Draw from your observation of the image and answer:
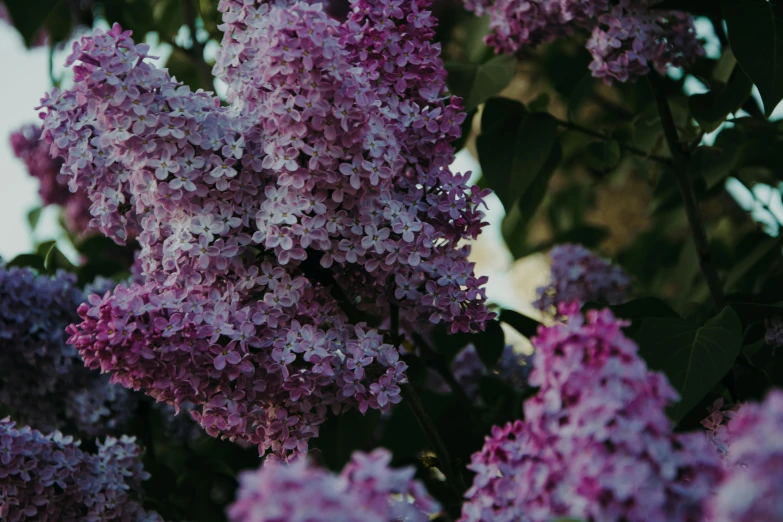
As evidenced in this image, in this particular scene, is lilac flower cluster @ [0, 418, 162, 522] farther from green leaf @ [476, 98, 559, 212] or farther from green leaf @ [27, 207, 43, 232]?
green leaf @ [27, 207, 43, 232]

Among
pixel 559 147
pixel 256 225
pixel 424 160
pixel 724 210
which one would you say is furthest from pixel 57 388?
pixel 724 210

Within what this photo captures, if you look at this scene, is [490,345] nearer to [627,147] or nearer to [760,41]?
[627,147]

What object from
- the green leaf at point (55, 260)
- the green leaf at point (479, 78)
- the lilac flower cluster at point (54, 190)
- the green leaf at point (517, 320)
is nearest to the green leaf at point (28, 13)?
the green leaf at point (55, 260)

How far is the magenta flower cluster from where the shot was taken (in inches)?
42.2

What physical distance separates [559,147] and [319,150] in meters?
0.94

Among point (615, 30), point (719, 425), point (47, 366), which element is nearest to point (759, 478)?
point (719, 425)

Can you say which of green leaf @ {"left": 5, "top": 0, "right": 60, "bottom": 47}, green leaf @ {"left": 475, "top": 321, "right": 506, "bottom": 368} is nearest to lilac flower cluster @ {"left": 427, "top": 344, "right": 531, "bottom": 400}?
green leaf @ {"left": 475, "top": 321, "right": 506, "bottom": 368}

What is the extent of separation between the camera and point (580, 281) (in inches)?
87.0

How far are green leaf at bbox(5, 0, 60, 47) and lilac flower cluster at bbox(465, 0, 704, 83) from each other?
0.87 m

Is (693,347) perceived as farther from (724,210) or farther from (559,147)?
(724,210)

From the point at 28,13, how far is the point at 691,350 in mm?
1391

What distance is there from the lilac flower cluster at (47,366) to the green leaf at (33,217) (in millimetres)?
1448

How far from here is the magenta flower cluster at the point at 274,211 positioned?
107cm

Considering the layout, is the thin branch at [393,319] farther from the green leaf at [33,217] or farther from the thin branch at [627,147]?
the green leaf at [33,217]
